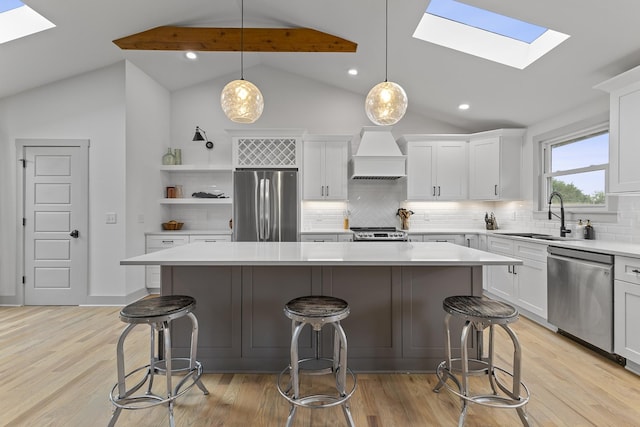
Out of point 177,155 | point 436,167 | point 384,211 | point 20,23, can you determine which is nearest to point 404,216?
point 384,211

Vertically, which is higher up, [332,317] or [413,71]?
[413,71]

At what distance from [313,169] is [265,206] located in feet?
3.01

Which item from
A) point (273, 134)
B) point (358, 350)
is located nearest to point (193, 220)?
point (273, 134)

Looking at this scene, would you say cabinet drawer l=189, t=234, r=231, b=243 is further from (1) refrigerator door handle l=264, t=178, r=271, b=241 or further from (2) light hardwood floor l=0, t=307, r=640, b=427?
(2) light hardwood floor l=0, t=307, r=640, b=427

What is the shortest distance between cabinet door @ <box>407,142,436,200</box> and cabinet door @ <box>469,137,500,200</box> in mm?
574

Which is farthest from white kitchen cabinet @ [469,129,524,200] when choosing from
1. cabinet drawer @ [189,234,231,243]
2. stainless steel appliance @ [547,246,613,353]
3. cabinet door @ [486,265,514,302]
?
cabinet drawer @ [189,234,231,243]

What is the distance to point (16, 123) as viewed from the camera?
413 centimetres

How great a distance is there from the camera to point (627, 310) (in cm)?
241

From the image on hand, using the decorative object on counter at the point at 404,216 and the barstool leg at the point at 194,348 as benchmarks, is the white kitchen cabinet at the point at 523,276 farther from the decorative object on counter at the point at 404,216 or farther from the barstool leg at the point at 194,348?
the barstool leg at the point at 194,348

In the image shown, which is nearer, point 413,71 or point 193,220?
point 413,71

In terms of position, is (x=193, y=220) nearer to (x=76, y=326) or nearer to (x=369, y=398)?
(x=76, y=326)

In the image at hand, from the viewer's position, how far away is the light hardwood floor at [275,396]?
1.89 metres

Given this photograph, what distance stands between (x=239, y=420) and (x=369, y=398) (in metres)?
0.81

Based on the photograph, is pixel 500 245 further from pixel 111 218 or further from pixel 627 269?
pixel 111 218
